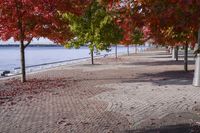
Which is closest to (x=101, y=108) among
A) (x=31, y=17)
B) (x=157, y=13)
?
(x=157, y=13)

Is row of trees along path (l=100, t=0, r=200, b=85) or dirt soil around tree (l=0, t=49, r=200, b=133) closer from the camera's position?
row of trees along path (l=100, t=0, r=200, b=85)

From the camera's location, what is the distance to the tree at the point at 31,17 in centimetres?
1953

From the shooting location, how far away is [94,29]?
3700 cm

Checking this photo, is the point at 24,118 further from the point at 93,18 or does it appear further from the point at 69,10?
the point at 93,18

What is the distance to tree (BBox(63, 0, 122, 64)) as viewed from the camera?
36.6 metres

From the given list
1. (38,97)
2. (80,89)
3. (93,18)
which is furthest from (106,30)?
(38,97)

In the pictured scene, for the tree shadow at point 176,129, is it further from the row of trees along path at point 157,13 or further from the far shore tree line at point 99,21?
the far shore tree line at point 99,21

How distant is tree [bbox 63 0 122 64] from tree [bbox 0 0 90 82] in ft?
48.3

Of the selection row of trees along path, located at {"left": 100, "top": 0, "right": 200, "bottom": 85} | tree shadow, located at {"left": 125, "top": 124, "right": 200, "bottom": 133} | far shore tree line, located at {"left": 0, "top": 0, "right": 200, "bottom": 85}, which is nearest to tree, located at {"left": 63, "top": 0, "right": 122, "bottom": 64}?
far shore tree line, located at {"left": 0, "top": 0, "right": 200, "bottom": 85}

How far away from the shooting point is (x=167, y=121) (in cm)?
1088

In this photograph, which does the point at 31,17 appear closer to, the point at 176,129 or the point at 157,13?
the point at 157,13

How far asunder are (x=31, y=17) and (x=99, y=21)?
1695 centimetres

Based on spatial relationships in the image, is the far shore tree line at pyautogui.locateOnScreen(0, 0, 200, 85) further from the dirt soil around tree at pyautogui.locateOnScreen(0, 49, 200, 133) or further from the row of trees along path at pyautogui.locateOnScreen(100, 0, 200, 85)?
the dirt soil around tree at pyautogui.locateOnScreen(0, 49, 200, 133)

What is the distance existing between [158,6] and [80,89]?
9.13 metres
